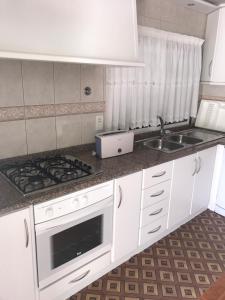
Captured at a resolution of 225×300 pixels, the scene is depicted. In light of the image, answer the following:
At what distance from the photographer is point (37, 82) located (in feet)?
5.61

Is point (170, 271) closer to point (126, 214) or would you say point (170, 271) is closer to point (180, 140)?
point (126, 214)

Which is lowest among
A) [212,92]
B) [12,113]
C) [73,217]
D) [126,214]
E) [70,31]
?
[126,214]

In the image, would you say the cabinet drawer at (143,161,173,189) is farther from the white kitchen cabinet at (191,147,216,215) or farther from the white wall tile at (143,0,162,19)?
the white wall tile at (143,0,162,19)

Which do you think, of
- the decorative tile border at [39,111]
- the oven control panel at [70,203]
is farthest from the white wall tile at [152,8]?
the oven control panel at [70,203]

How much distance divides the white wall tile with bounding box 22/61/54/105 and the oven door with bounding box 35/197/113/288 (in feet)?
2.76

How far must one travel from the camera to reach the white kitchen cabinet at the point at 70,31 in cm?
115

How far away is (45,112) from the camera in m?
1.80

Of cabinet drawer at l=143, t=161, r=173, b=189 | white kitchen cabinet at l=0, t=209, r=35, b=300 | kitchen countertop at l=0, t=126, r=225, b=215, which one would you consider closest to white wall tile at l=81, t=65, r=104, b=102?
kitchen countertop at l=0, t=126, r=225, b=215

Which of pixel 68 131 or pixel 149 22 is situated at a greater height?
pixel 149 22

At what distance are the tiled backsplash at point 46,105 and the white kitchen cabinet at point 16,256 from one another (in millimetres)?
622

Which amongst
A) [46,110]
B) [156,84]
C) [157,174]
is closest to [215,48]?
[156,84]

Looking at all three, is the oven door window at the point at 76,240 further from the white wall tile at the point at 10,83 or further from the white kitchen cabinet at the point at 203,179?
the white kitchen cabinet at the point at 203,179

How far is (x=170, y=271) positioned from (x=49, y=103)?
1570 mm

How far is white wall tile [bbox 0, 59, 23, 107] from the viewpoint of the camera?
1.55m
